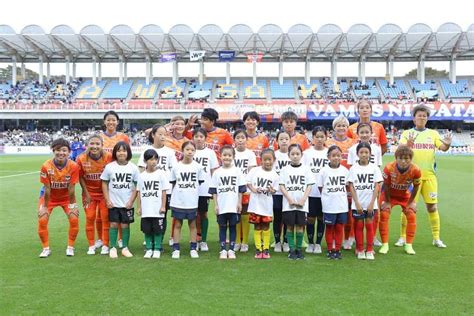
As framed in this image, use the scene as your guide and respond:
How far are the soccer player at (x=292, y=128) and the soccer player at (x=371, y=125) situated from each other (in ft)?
2.42

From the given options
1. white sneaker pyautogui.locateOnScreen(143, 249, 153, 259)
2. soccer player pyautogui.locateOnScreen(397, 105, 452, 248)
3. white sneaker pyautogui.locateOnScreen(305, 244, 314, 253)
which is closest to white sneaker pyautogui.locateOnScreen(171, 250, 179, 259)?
white sneaker pyautogui.locateOnScreen(143, 249, 153, 259)

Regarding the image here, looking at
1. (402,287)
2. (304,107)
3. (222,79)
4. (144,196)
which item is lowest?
(402,287)

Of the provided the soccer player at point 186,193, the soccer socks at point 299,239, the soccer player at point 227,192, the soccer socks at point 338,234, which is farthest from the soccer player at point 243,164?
the soccer socks at point 338,234

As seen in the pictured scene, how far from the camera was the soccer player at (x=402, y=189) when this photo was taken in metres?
5.80

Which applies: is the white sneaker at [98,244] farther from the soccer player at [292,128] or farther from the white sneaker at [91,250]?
the soccer player at [292,128]

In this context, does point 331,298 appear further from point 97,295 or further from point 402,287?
point 97,295

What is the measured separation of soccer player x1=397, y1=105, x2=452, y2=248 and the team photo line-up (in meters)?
0.03

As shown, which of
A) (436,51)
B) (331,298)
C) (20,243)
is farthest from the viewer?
(436,51)

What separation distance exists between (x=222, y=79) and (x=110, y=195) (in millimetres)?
40677

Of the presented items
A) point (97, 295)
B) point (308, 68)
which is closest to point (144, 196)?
point (97, 295)

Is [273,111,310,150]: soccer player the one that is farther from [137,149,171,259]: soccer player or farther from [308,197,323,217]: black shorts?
[137,149,171,259]: soccer player

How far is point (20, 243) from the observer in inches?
249

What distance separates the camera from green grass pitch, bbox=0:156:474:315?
3873 mm

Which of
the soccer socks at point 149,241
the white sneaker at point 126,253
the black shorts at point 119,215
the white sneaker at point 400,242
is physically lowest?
the white sneaker at point 400,242
